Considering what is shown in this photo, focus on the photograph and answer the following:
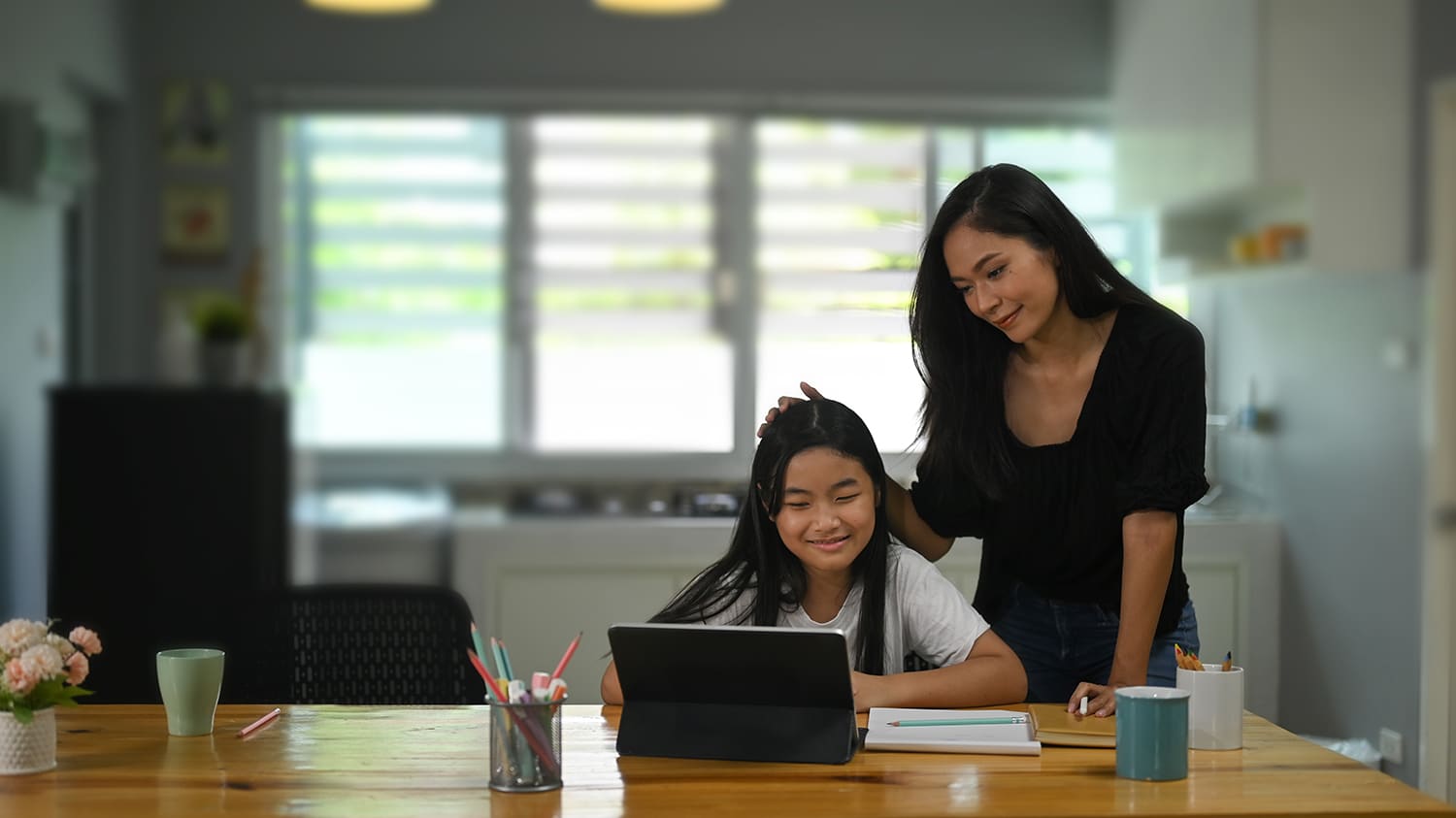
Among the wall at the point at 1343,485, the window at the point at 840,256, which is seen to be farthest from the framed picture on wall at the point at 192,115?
the wall at the point at 1343,485

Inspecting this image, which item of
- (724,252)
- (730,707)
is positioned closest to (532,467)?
(724,252)

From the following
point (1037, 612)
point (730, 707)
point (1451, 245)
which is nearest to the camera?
point (730, 707)

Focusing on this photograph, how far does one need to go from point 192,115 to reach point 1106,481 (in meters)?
3.54

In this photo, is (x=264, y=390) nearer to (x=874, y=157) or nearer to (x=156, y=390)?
(x=156, y=390)

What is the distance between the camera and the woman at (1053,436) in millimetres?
1862

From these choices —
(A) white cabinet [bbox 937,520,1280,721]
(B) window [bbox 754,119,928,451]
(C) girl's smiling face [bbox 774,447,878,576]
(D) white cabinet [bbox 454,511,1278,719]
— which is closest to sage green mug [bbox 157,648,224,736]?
(C) girl's smiling face [bbox 774,447,878,576]

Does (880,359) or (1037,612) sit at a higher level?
(880,359)

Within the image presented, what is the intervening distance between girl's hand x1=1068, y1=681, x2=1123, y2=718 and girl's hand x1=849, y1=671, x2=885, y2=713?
0.71ft

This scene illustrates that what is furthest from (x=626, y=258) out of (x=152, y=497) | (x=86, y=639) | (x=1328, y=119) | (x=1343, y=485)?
(x=86, y=639)

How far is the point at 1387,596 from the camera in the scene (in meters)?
3.66

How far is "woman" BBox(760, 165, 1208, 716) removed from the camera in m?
1.86

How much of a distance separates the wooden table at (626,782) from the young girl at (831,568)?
0.32m

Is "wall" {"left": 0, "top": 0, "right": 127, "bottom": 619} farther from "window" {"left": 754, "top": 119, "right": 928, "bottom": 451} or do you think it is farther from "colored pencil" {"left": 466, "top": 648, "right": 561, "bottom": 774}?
"colored pencil" {"left": 466, "top": 648, "right": 561, "bottom": 774}

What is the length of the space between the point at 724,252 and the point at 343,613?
274 centimetres
